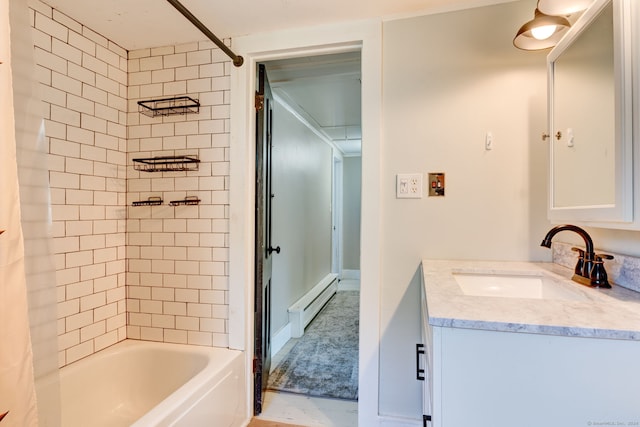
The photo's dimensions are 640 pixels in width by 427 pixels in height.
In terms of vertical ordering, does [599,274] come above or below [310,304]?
above

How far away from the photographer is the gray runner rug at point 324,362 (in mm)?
2186

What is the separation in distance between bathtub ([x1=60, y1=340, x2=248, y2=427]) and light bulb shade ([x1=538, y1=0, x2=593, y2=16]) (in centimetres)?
211

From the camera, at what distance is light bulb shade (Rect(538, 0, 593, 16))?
1.15 metres

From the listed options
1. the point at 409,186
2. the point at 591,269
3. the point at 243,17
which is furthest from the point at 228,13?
the point at 591,269

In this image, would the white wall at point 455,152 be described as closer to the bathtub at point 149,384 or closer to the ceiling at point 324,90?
the ceiling at point 324,90

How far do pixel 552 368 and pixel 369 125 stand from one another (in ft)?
4.26

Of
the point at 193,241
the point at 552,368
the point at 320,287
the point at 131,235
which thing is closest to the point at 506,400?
the point at 552,368

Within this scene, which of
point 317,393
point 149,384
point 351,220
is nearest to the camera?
point 149,384

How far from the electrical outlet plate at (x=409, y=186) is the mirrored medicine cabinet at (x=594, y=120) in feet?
1.85

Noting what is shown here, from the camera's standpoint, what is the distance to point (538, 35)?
1331 mm

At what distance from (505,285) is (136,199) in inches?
81.7

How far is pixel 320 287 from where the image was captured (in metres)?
4.23

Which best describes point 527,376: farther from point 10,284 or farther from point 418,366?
point 10,284

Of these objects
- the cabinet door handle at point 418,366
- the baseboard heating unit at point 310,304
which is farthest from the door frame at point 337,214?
the cabinet door handle at point 418,366
